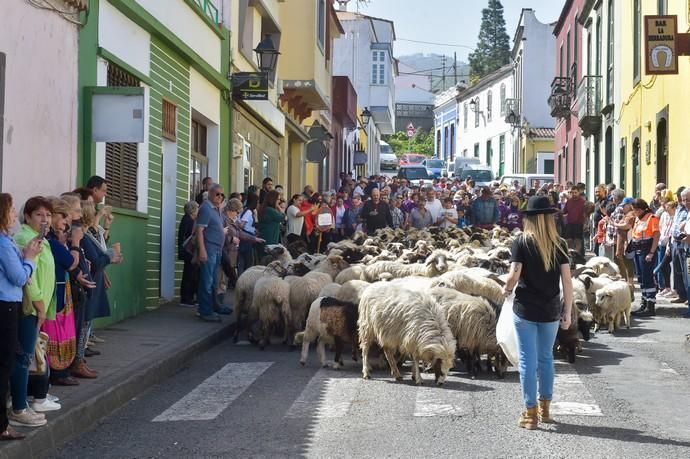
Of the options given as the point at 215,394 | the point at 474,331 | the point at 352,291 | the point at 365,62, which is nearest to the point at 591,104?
the point at 352,291

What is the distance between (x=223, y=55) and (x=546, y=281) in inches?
517

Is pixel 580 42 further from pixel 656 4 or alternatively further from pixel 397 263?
pixel 397 263

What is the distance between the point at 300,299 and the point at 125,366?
296 centimetres

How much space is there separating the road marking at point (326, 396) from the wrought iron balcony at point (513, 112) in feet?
153

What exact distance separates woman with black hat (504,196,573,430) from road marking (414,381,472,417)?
2.30 ft

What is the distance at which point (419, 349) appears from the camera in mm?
9781

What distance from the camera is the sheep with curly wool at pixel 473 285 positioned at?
11.9 m

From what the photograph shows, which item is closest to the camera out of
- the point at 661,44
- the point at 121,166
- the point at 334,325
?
the point at 334,325

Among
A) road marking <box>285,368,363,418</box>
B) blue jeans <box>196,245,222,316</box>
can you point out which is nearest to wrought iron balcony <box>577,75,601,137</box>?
blue jeans <box>196,245,222,316</box>

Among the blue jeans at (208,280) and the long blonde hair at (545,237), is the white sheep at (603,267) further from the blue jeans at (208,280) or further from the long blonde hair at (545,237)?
the long blonde hair at (545,237)

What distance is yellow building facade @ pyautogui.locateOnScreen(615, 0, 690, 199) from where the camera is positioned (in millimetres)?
20250

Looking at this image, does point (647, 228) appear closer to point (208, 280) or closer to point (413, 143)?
point (208, 280)

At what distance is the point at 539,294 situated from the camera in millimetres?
8008

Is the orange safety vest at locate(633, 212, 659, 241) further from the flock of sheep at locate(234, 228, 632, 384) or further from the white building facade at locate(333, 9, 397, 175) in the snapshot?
the white building facade at locate(333, 9, 397, 175)
